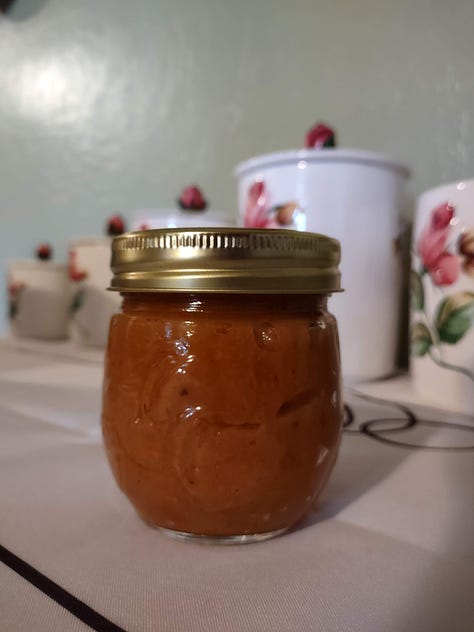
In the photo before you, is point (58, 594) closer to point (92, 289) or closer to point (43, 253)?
point (92, 289)

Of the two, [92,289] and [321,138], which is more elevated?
[321,138]

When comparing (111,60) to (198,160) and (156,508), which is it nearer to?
(198,160)

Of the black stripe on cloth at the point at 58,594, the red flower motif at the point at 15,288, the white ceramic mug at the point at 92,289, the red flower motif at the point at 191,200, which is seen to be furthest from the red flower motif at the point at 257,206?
the red flower motif at the point at 15,288

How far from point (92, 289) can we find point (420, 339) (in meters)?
0.60

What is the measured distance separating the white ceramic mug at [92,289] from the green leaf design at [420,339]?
0.53m

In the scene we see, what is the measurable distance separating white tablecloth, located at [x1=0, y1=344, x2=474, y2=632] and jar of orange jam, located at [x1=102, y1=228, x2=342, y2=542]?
0.03m

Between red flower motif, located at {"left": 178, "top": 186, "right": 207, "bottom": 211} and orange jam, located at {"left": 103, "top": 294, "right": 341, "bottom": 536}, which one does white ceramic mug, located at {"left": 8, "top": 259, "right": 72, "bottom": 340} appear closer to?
red flower motif, located at {"left": 178, "top": 186, "right": 207, "bottom": 211}

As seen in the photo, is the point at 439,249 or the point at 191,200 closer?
the point at 439,249

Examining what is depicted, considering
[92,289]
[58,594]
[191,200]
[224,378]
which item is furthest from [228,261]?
[92,289]

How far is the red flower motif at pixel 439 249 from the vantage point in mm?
593

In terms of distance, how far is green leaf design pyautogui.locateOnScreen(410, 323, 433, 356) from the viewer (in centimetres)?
62

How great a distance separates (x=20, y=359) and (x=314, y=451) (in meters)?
0.73

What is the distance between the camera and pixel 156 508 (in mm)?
317

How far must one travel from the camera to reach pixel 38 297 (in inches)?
45.5
